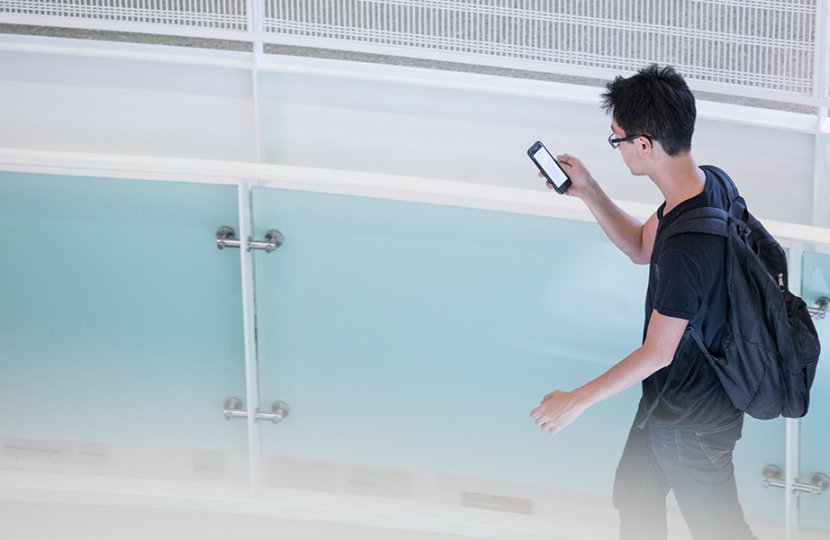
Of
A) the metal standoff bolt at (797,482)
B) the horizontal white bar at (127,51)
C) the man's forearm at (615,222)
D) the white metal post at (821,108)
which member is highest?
the horizontal white bar at (127,51)

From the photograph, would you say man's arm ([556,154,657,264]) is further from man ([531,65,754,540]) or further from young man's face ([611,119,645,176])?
young man's face ([611,119,645,176])

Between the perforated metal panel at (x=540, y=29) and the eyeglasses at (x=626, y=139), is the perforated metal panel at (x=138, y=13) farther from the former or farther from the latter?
the eyeglasses at (x=626, y=139)

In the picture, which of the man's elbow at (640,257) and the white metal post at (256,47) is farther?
the white metal post at (256,47)

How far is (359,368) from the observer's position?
12.7 ft

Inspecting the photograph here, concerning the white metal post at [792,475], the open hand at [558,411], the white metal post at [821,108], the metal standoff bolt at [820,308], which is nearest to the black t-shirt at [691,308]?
the open hand at [558,411]

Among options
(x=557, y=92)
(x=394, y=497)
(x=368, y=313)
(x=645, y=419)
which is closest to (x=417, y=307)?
(x=368, y=313)

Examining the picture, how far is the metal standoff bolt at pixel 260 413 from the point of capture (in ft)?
13.0

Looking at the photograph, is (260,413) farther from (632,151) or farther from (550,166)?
(632,151)

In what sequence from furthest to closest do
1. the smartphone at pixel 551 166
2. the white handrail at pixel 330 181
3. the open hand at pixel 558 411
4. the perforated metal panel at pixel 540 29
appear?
the perforated metal panel at pixel 540 29 → the white handrail at pixel 330 181 → the smartphone at pixel 551 166 → the open hand at pixel 558 411

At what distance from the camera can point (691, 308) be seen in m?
2.66

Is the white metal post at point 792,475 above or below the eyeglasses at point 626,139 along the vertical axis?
below

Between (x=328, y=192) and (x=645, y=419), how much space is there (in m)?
1.19

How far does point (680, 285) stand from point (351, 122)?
2.86 meters

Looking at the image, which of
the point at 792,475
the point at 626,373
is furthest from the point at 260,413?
the point at 792,475
